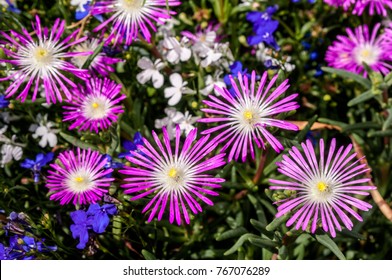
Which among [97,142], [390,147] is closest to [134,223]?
[97,142]

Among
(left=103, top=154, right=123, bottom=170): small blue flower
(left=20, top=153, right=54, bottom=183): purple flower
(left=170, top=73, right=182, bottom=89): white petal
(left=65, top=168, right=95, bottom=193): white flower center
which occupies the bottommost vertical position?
(left=65, top=168, right=95, bottom=193): white flower center

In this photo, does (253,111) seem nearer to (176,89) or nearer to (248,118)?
(248,118)

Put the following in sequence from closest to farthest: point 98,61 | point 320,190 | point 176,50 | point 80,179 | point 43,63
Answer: point 320,190, point 80,179, point 43,63, point 98,61, point 176,50

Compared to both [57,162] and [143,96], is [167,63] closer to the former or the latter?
[143,96]

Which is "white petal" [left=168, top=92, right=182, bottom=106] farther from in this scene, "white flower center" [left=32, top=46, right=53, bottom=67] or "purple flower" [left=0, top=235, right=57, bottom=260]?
"purple flower" [left=0, top=235, right=57, bottom=260]

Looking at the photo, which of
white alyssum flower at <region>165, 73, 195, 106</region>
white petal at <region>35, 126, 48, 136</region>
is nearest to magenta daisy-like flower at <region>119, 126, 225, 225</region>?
white alyssum flower at <region>165, 73, 195, 106</region>

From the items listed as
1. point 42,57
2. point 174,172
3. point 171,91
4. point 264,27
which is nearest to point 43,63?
point 42,57
